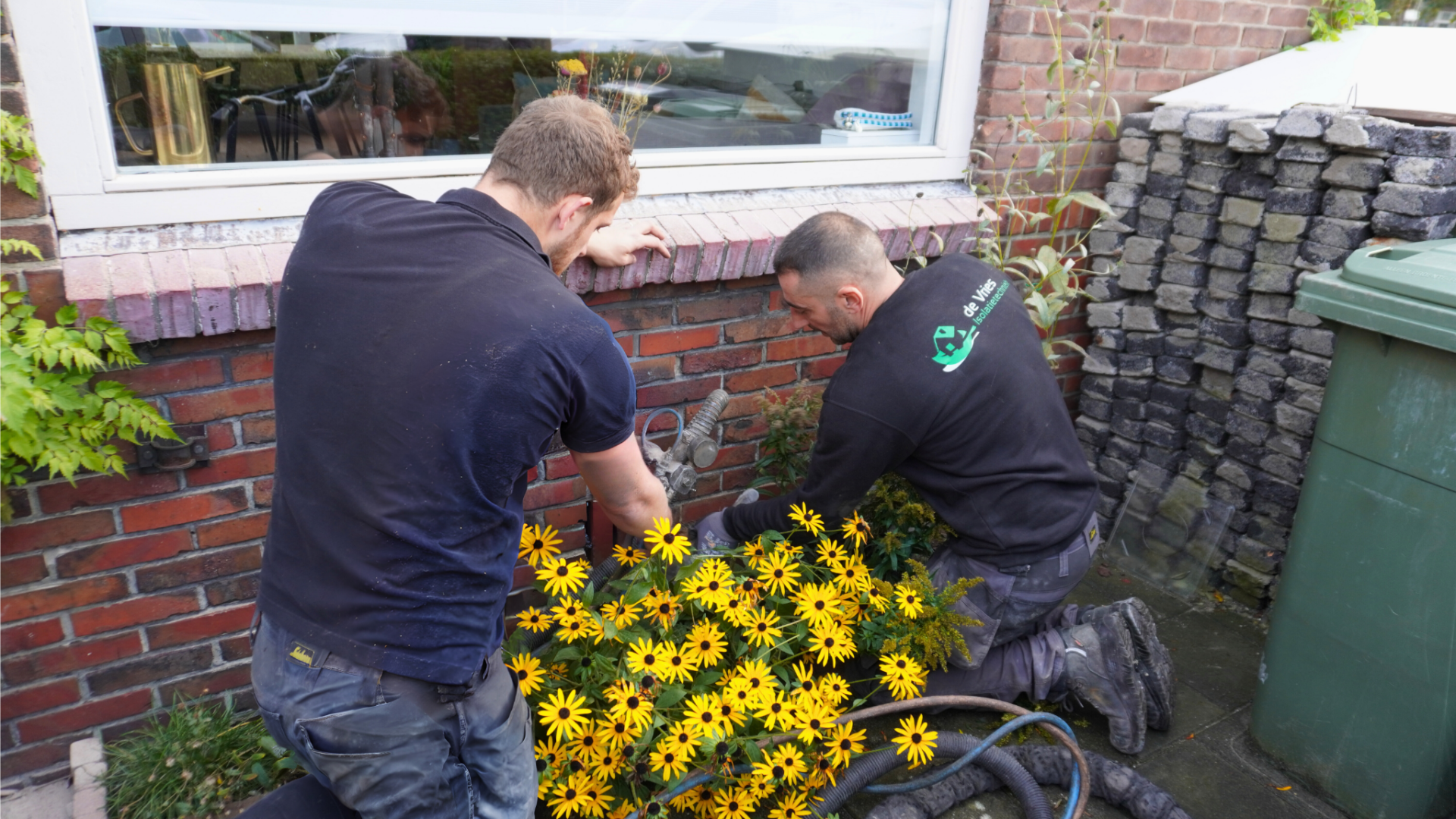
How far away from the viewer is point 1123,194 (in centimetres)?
383

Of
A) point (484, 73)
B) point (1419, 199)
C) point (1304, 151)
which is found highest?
point (484, 73)

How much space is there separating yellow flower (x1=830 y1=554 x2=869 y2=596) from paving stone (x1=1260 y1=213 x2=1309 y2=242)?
2.11 meters

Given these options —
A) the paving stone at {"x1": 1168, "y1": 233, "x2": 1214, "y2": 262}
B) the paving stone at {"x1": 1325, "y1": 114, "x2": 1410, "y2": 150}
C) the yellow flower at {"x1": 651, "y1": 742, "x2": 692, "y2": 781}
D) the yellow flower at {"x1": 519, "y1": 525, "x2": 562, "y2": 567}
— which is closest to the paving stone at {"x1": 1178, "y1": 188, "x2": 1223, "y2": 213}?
the paving stone at {"x1": 1168, "y1": 233, "x2": 1214, "y2": 262}

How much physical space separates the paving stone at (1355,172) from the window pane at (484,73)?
1404 millimetres

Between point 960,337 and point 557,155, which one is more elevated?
point 557,155

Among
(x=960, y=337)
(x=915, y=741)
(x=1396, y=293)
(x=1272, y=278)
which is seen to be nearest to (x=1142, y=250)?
(x=1272, y=278)

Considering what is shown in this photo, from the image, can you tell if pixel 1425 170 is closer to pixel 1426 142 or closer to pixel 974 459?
pixel 1426 142

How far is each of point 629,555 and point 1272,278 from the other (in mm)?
2611

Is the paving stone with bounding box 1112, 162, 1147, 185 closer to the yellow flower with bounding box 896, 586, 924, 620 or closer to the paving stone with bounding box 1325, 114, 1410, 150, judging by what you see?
the paving stone with bounding box 1325, 114, 1410, 150

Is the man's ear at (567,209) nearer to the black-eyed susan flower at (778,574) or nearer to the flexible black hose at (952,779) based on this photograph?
the black-eyed susan flower at (778,574)

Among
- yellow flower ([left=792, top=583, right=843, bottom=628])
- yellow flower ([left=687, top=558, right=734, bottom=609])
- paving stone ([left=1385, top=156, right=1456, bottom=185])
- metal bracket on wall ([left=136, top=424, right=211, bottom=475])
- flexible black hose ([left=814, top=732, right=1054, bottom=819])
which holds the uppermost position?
paving stone ([left=1385, top=156, right=1456, bottom=185])

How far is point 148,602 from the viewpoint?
97.0 inches

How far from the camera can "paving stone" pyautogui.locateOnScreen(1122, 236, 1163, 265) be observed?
3773 mm

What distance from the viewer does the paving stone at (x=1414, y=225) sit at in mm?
3027
